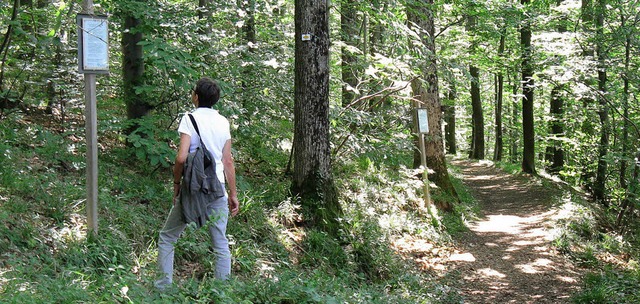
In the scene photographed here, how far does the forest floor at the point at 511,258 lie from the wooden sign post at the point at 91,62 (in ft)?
16.2

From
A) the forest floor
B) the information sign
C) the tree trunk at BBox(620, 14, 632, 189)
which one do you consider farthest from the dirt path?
the information sign

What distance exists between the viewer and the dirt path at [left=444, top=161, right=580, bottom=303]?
25.5ft

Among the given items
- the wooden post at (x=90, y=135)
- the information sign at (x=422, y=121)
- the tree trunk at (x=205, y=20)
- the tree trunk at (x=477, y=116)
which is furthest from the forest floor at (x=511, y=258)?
the tree trunk at (x=477, y=116)

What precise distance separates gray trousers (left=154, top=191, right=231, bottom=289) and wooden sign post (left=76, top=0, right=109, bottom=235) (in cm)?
76

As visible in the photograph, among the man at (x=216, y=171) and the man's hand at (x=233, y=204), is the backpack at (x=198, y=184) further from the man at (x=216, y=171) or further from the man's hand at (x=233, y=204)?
the man's hand at (x=233, y=204)

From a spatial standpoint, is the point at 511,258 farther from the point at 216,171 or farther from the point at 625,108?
the point at 216,171

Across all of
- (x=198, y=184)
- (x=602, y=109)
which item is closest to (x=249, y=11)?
(x=198, y=184)

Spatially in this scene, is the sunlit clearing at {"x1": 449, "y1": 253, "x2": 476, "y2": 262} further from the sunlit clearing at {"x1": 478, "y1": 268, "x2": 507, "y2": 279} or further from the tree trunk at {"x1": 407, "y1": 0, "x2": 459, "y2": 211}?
the tree trunk at {"x1": 407, "y1": 0, "x2": 459, "y2": 211}

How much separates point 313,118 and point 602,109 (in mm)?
9021

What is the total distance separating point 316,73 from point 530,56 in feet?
29.1

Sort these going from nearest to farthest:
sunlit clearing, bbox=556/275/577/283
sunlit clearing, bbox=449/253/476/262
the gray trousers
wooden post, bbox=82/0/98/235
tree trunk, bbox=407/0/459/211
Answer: the gray trousers → wooden post, bbox=82/0/98/235 → sunlit clearing, bbox=556/275/577/283 → sunlit clearing, bbox=449/253/476/262 → tree trunk, bbox=407/0/459/211

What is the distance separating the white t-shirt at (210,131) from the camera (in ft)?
14.8

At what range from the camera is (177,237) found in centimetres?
473

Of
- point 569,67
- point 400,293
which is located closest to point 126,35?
point 400,293
